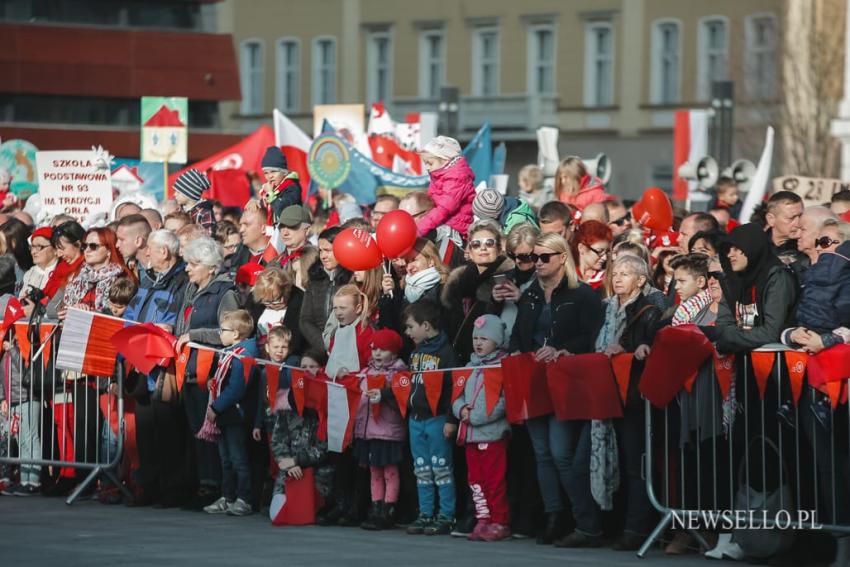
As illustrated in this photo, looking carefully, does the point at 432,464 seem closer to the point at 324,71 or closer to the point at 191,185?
the point at 191,185

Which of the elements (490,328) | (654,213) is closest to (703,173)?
(654,213)

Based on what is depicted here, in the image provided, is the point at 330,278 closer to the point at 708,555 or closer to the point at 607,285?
the point at 607,285

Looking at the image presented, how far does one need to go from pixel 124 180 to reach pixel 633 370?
11.0 metres

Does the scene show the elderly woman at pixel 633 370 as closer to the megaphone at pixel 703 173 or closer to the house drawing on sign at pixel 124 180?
the house drawing on sign at pixel 124 180

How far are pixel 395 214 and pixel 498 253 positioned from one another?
2.38 feet

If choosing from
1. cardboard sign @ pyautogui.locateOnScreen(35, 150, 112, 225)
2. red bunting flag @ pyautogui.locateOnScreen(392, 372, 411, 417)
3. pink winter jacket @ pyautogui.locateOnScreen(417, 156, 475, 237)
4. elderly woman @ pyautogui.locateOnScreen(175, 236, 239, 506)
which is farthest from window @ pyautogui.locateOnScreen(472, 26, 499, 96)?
red bunting flag @ pyautogui.locateOnScreen(392, 372, 411, 417)

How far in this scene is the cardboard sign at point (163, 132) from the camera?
2241cm

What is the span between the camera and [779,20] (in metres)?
49.2

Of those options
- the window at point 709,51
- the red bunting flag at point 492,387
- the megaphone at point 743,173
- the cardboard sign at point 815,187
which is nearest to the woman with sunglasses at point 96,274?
the red bunting flag at point 492,387

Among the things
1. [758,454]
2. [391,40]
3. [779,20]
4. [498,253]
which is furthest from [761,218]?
[391,40]

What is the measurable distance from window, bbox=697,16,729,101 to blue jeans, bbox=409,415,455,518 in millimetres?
41819

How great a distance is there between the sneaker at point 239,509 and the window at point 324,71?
4925 cm

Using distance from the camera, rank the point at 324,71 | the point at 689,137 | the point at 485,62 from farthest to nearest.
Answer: the point at 324,71 → the point at 485,62 → the point at 689,137

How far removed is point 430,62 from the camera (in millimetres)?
60688
